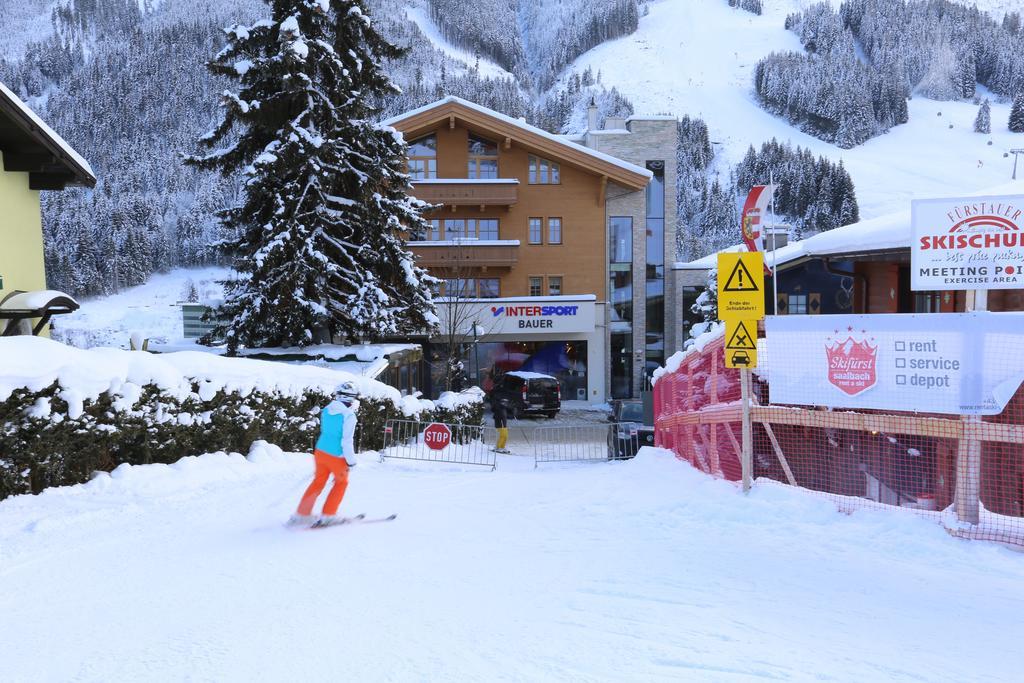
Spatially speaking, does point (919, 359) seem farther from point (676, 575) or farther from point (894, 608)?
point (676, 575)

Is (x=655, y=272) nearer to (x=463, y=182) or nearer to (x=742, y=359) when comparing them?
(x=463, y=182)

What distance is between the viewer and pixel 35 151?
13.5m

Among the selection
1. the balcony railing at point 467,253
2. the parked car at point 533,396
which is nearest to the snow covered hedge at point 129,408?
the parked car at point 533,396

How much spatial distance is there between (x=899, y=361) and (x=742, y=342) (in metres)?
1.63

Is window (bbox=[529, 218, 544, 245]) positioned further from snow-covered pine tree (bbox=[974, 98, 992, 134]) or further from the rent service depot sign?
snow-covered pine tree (bbox=[974, 98, 992, 134])

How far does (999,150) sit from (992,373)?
153843 millimetres

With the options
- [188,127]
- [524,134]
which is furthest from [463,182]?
[188,127]

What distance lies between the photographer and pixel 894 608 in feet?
17.2

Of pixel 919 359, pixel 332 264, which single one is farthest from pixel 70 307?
pixel 919 359

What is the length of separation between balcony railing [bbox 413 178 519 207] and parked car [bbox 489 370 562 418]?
1039 cm

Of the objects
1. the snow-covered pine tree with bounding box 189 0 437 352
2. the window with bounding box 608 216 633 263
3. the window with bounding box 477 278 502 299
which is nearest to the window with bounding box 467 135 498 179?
the window with bounding box 477 278 502 299

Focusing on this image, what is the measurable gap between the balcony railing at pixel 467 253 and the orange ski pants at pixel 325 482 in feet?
95.1

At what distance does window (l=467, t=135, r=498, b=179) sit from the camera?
127 feet

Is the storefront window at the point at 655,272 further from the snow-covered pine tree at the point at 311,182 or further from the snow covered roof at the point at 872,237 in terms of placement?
the snow covered roof at the point at 872,237
